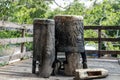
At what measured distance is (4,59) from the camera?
19.4ft

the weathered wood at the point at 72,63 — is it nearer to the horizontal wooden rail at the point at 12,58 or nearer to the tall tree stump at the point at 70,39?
the tall tree stump at the point at 70,39

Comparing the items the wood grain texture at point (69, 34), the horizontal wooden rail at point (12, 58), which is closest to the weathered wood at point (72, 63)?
the wood grain texture at point (69, 34)

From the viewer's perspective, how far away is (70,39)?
15.6ft

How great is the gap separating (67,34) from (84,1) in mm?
9536

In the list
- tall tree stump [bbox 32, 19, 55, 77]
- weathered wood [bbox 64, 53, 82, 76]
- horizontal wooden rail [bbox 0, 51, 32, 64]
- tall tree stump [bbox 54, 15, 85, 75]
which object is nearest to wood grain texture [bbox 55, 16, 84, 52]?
tall tree stump [bbox 54, 15, 85, 75]

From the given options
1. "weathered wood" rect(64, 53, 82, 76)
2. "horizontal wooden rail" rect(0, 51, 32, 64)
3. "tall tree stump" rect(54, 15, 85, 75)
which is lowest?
"horizontal wooden rail" rect(0, 51, 32, 64)

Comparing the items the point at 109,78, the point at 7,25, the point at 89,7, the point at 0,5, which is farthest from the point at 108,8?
the point at 109,78

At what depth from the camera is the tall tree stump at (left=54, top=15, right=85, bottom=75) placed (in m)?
4.76

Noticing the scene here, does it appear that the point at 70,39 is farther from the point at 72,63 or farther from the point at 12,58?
the point at 12,58

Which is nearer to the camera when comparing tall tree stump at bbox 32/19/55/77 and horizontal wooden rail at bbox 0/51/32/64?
tall tree stump at bbox 32/19/55/77

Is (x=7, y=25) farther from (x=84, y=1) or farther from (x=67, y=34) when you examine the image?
(x=84, y=1)

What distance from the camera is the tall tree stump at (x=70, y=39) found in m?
4.76

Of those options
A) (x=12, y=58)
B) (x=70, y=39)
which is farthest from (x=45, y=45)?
(x=12, y=58)

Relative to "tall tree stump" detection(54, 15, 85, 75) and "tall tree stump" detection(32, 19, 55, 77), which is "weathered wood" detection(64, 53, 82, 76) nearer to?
"tall tree stump" detection(54, 15, 85, 75)
